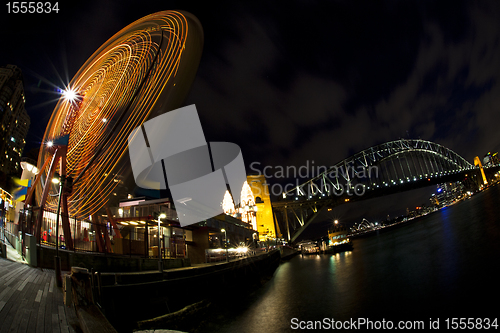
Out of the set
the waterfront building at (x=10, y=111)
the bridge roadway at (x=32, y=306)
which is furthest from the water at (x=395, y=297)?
the waterfront building at (x=10, y=111)

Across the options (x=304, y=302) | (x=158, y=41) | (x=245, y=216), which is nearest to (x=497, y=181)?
(x=245, y=216)

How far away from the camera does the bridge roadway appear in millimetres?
5201

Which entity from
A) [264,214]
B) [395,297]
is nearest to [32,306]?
[395,297]

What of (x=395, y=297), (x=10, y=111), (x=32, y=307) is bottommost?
(x=395, y=297)

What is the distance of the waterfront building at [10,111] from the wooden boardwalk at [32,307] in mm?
60830

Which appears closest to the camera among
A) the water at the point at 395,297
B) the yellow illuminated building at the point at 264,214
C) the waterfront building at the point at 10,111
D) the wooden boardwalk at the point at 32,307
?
the wooden boardwalk at the point at 32,307

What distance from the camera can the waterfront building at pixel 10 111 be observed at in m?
53.9

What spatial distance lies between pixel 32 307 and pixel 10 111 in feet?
236

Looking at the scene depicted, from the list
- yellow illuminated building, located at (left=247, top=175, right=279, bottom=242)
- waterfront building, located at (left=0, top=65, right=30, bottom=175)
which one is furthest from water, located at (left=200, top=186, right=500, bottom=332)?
waterfront building, located at (left=0, top=65, right=30, bottom=175)

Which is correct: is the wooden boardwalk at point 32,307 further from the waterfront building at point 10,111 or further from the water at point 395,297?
the waterfront building at point 10,111

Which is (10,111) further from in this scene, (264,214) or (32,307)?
(32,307)

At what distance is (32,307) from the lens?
602 centimetres

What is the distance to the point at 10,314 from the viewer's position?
213 inches

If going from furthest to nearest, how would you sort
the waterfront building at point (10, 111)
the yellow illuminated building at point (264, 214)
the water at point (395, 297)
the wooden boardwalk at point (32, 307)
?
the yellow illuminated building at point (264, 214)
the waterfront building at point (10, 111)
the water at point (395, 297)
the wooden boardwalk at point (32, 307)
